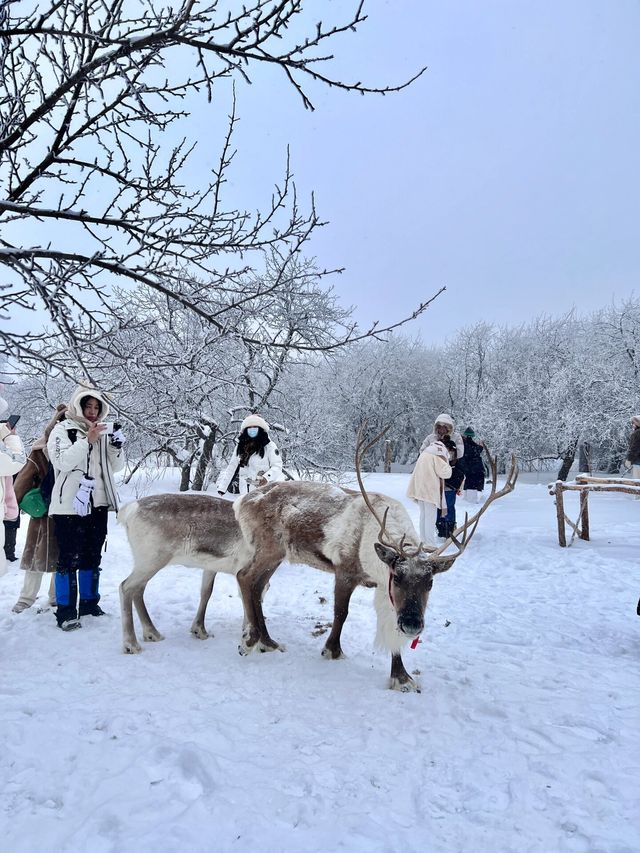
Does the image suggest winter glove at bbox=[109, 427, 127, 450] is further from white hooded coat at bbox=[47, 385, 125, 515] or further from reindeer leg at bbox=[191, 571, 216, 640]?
reindeer leg at bbox=[191, 571, 216, 640]

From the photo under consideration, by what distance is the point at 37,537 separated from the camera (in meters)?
4.67

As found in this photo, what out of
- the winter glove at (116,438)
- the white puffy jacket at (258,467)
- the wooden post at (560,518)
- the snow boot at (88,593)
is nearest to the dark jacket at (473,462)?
the wooden post at (560,518)

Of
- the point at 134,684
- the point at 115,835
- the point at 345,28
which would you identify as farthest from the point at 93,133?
the point at 115,835

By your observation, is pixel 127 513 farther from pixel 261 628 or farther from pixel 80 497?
pixel 261 628

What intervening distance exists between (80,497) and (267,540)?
168 centimetres

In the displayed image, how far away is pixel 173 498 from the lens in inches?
170

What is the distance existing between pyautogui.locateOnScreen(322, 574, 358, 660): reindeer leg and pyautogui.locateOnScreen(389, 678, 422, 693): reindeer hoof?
2.01ft

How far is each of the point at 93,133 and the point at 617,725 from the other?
4.97 m

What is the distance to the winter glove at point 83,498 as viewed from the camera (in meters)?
4.24

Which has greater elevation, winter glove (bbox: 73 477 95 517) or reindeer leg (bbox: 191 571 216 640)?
winter glove (bbox: 73 477 95 517)

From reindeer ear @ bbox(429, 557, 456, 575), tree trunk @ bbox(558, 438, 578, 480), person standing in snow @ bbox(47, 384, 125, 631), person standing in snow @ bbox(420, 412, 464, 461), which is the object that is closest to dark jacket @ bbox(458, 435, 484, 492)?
person standing in snow @ bbox(420, 412, 464, 461)

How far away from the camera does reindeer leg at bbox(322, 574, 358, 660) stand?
3869 mm

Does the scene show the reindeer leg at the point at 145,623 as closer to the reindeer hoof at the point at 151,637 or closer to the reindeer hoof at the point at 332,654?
the reindeer hoof at the point at 151,637

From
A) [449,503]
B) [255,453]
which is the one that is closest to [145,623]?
[255,453]
